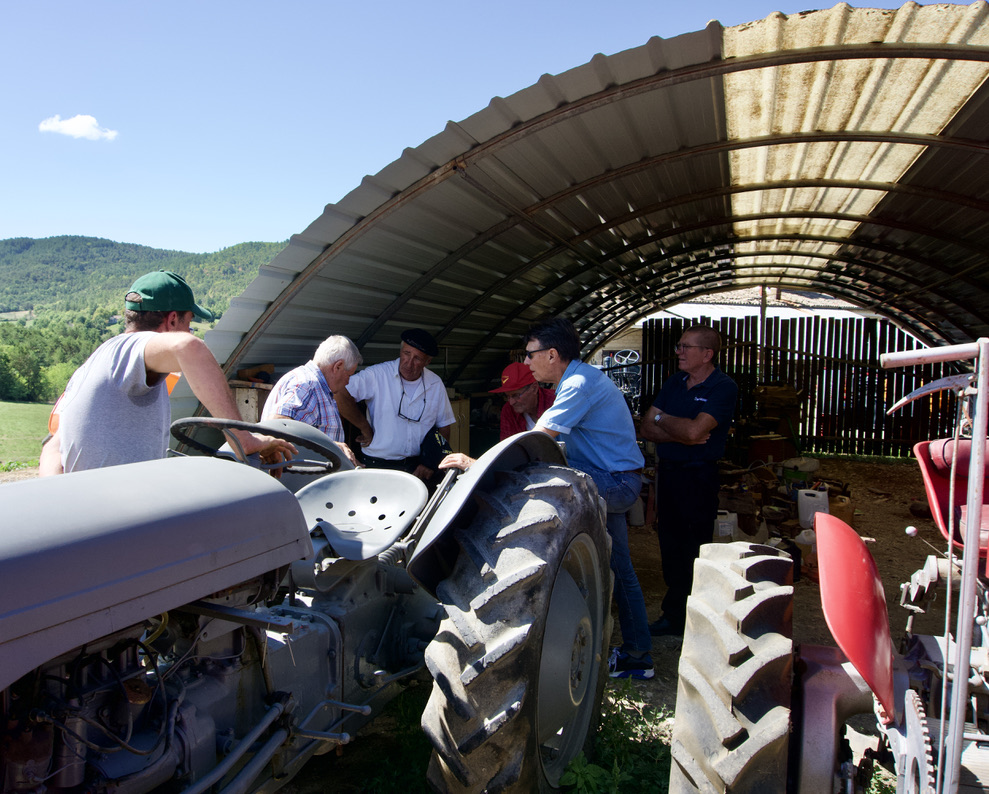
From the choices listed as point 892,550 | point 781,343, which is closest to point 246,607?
point 892,550

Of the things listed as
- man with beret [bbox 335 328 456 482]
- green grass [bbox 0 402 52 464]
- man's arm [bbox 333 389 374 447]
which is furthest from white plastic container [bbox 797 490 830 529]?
green grass [bbox 0 402 52 464]

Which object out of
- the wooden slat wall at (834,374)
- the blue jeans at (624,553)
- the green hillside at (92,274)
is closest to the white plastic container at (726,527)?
the blue jeans at (624,553)

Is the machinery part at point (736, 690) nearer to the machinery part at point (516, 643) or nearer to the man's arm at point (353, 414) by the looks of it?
the machinery part at point (516, 643)

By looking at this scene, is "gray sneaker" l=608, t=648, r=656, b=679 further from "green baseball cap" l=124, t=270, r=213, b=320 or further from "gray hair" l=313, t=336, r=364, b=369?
"green baseball cap" l=124, t=270, r=213, b=320

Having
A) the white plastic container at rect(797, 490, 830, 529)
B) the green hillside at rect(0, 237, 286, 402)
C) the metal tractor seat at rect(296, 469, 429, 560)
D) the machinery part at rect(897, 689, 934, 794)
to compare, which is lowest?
the white plastic container at rect(797, 490, 830, 529)

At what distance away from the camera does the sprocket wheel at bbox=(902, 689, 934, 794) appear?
156cm

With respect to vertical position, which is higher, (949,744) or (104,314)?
(104,314)

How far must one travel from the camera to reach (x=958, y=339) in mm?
12914

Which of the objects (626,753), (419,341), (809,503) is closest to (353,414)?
(419,341)

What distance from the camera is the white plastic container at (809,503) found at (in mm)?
6727

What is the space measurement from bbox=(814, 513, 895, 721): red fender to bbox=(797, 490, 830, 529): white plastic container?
5.08 metres

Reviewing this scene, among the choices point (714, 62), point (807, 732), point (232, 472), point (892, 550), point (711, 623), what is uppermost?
point (714, 62)

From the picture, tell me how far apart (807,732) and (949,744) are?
0.54 metres

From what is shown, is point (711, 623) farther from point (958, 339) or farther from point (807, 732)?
point (958, 339)
